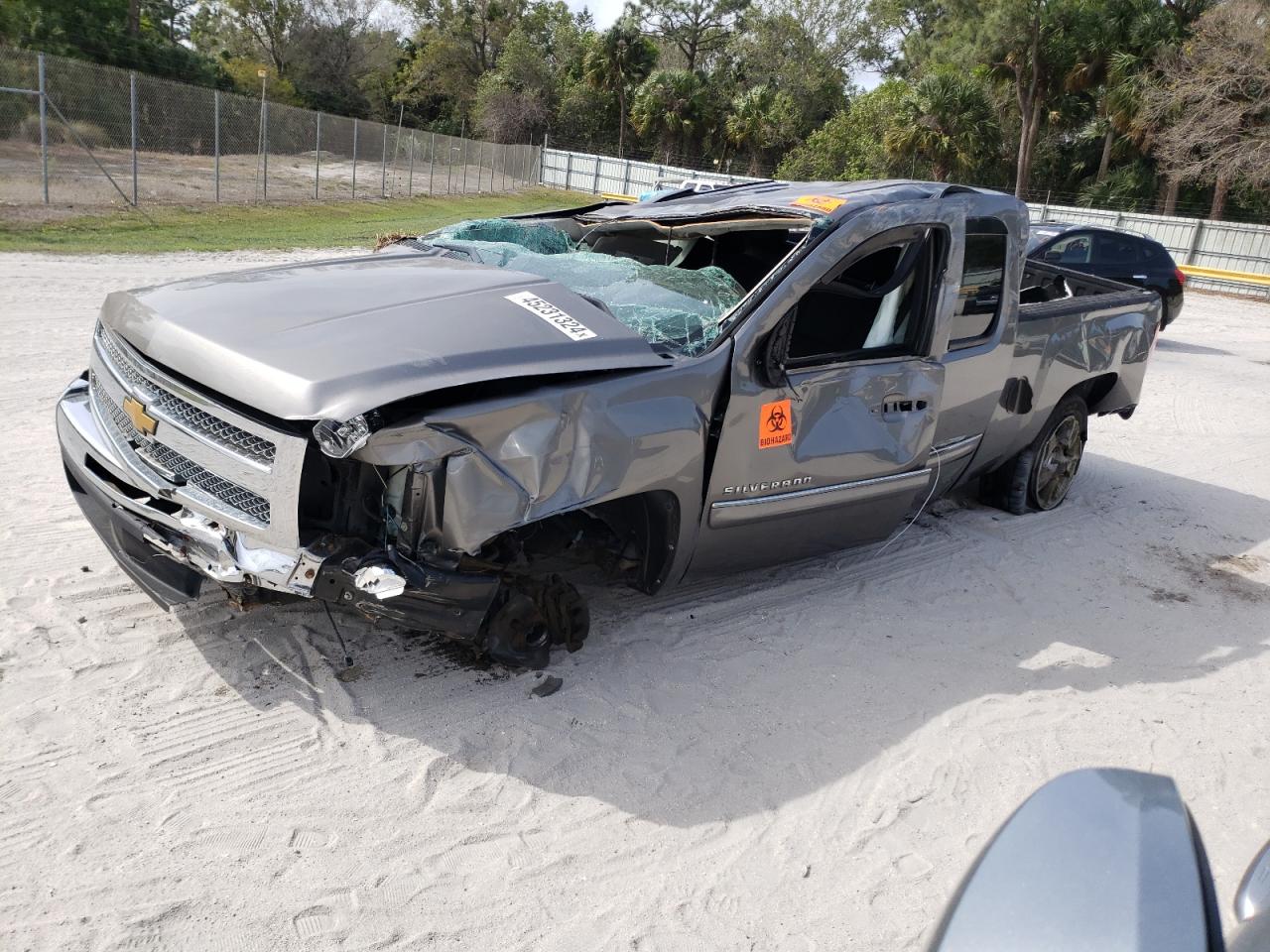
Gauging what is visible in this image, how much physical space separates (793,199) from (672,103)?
43.5m

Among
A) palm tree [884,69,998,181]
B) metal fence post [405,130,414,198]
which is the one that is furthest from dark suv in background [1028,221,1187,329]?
palm tree [884,69,998,181]

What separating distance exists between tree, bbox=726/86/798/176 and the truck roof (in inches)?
1629

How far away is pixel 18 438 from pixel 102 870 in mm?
3914

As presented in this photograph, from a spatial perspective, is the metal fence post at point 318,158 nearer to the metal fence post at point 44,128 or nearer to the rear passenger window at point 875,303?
the metal fence post at point 44,128

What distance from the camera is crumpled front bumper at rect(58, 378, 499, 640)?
10.7 ft

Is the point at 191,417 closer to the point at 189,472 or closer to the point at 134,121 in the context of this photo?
the point at 189,472

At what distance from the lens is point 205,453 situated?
338cm

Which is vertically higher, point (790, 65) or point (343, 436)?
point (790, 65)

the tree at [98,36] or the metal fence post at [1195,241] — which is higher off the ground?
the tree at [98,36]

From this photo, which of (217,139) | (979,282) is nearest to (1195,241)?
(217,139)

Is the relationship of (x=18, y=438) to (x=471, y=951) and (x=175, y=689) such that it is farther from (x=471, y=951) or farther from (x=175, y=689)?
(x=471, y=951)

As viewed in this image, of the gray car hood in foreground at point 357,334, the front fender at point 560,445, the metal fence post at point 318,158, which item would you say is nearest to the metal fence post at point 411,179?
the metal fence post at point 318,158

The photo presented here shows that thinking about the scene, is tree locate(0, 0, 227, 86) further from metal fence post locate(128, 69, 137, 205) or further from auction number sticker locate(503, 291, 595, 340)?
auction number sticker locate(503, 291, 595, 340)

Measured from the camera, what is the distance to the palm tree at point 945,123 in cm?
3472
